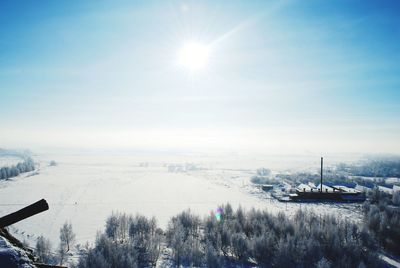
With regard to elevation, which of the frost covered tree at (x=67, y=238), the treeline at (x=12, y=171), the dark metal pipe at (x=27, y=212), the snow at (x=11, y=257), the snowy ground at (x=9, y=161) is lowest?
the snowy ground at (x=9, y=161)

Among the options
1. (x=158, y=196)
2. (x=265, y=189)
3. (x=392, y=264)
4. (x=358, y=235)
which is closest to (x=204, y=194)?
(x=158, y=196)

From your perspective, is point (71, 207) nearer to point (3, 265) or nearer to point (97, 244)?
point (97, 244)

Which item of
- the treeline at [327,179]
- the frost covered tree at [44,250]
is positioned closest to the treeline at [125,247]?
the frost covered tree at [44,250]

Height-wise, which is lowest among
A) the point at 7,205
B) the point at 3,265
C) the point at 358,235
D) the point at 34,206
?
the point at 7,205

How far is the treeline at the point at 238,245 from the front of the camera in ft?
79.5

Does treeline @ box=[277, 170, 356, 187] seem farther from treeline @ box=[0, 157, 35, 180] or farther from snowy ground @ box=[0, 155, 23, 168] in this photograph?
snowy ground @ box=[0, 155, 23, 168]

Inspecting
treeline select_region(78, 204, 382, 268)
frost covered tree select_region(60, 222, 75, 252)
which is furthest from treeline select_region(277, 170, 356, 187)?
frost covered tree select_region(60, 222, 75, 252)

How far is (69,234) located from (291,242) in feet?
80.9

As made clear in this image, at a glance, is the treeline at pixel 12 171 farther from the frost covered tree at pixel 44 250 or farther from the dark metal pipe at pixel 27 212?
the dark metal pipe at pixel 27 212

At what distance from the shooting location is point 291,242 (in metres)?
26.2

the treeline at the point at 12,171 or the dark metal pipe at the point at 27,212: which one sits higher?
the dark metal pipe at the point at 27,212

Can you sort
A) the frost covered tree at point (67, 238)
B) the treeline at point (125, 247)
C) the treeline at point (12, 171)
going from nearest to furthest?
the treeline at point (125, 247), the frost covered tree at point (67, 238), the treeline at point (12, 171)

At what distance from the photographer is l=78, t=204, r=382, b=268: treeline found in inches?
954

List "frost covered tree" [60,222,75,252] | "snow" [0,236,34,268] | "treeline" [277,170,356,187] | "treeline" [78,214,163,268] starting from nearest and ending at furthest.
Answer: "snow" [0,236,34,268], "treeline" [78,214,163,268], "frost covered tree" [60,222,75,252], "treeline" [277,170,356,187]
